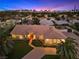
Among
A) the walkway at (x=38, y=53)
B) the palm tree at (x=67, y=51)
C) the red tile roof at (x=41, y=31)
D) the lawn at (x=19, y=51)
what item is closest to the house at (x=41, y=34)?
the red tile roof at (x=41, y=31)

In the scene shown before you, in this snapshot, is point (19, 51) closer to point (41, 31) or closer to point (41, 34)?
point (41, 34)

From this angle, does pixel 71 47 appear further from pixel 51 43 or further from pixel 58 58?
pixel 51 43

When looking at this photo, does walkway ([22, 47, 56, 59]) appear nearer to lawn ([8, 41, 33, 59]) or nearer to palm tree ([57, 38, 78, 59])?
lawn ([8, 41, 33, 59])

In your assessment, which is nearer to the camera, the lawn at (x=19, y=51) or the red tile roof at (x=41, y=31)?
the lawn at (x=19, y=51)

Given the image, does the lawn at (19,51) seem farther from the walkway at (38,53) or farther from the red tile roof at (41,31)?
the red tile roof at (41,31)

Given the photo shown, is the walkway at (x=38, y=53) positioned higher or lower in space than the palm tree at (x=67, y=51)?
lower

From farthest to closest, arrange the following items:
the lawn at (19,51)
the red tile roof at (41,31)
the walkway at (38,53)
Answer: the red tile roof at (41,31) → the lawn at (19,51) → the walkway at (38,53)

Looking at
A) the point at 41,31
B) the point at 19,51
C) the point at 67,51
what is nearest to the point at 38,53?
the point at 67,51

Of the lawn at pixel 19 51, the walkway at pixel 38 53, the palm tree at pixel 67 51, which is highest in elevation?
the palm tree at pixel 67 51
